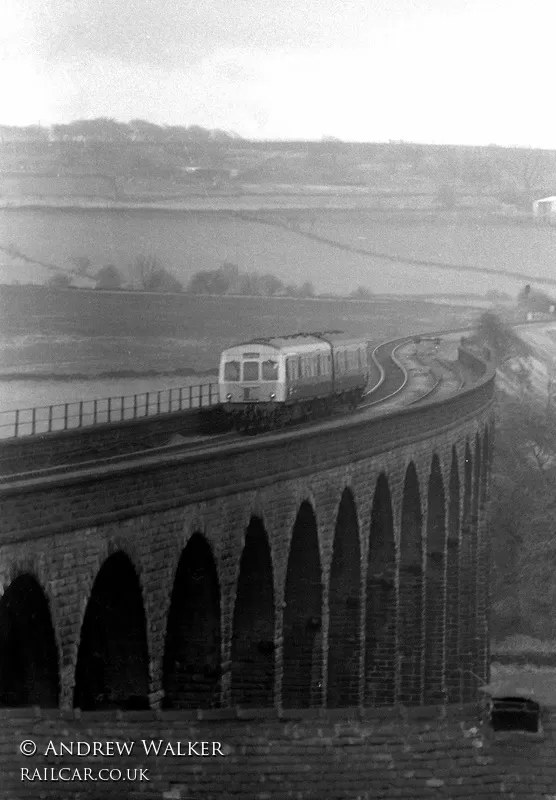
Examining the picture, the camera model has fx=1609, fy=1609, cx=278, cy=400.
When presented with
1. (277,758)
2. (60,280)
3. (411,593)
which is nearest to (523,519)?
(411,593)

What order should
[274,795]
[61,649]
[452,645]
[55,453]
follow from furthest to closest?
[452,645], [55,453], [61,649], [274,795]

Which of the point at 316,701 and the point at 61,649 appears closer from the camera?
the point at 61,649

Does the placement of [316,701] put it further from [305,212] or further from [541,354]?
[541,354]

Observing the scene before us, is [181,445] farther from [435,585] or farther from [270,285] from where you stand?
[270,285]

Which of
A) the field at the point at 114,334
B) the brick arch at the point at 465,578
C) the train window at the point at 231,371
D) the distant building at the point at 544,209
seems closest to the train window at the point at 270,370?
the train window at the point at 231,371

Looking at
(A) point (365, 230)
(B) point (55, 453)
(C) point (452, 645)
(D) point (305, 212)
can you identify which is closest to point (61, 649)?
(B) point (55, 453)

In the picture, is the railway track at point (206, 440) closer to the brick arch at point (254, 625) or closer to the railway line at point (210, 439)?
the railway line at point (210, 439)

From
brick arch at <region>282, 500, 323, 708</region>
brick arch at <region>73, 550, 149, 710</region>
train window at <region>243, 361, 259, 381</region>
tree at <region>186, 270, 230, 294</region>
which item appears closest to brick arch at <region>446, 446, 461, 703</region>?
tree at <region>186, 270, 230, 294</region>
